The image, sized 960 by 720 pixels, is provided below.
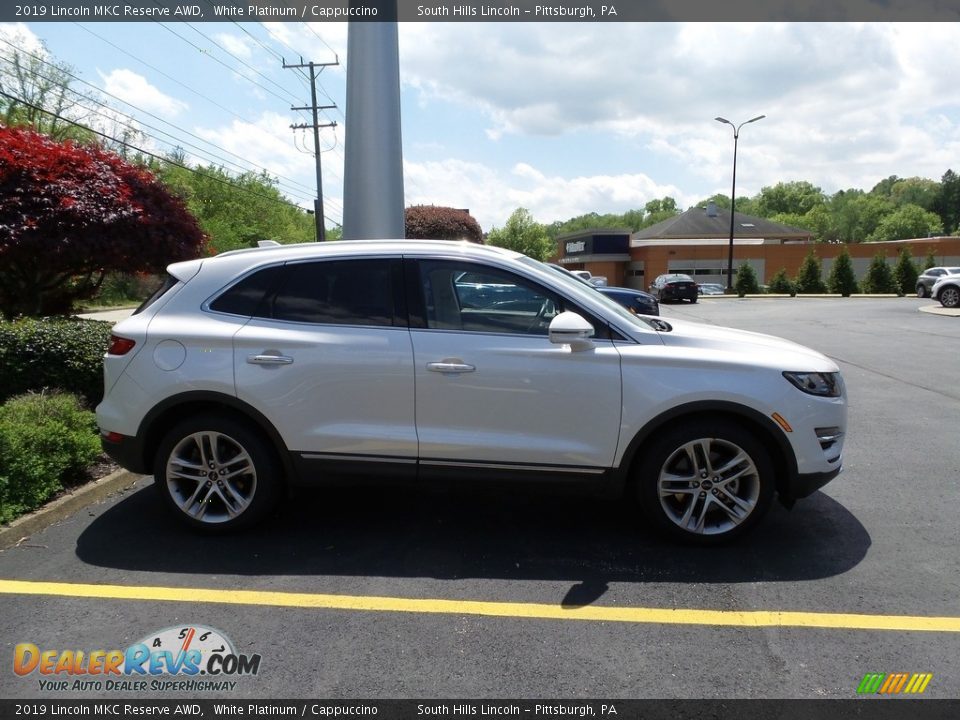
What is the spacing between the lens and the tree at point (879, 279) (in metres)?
41.1

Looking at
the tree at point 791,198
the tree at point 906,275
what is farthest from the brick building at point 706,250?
the tree at point 791,198

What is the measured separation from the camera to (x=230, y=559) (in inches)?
149

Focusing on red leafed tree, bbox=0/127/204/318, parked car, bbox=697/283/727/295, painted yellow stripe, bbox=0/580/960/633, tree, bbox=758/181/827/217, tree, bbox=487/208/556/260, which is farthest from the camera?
tree, bbox=758/181/827/217

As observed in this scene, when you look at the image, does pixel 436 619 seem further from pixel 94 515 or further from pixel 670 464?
pixel 94 515

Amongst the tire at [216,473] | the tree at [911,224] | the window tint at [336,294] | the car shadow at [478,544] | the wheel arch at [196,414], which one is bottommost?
the car shadow at [478,544]

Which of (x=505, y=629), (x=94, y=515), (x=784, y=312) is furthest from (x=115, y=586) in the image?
(x=784, y=312)

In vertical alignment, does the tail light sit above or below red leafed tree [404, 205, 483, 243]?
below

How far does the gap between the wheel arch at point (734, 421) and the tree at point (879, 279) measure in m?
44.3

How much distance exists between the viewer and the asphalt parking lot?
2.74 meters

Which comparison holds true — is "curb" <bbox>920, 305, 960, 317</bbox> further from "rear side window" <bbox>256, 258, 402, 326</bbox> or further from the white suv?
"rear side window" <bbox>256, 258, 402, 326</bbox>

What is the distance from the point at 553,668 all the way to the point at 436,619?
0.65 metres

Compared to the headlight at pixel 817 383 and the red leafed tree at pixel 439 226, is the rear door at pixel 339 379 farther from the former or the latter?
the red leafed tree at pixel 439 226

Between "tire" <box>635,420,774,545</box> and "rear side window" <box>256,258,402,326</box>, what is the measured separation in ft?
5.88

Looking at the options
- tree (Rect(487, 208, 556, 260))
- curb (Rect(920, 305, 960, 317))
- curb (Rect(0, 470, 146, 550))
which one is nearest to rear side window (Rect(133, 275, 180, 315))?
curb (Rect(0, 470, 146, 550))
